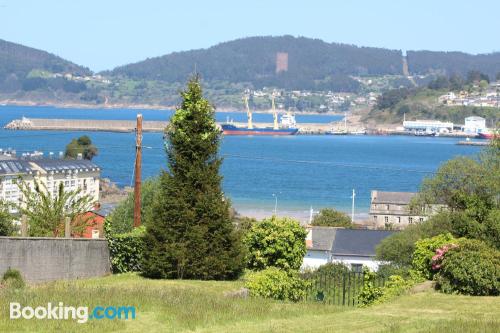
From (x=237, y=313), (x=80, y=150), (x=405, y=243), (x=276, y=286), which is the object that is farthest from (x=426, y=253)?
(x=80, y=150)

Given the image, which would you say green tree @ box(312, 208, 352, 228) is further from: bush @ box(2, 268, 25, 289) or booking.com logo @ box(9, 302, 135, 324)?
booking.com logo @ box(9, 302, 135, 324)

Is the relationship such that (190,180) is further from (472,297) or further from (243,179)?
(243,179)

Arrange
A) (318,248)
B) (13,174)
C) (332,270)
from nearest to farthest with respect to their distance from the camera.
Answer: (332,270) → (318,248) → (13,174)

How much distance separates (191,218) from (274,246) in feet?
5.90

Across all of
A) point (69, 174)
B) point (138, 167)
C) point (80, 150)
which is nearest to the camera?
point (138, 167)

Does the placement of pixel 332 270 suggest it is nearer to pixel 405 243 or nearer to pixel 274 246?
pixel 405 243

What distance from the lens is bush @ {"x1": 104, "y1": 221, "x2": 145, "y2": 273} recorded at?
13166mm

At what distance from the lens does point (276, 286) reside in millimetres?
11648

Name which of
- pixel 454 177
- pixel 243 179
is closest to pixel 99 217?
pixel 454 177

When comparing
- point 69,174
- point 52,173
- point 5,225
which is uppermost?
point 5,225

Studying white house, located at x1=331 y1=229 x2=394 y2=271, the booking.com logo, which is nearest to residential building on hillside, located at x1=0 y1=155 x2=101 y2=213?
white house, located at x1=331 y1=229 x2=394 y2=271

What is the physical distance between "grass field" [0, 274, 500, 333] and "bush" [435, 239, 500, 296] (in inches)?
9.7

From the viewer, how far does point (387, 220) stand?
160 feet

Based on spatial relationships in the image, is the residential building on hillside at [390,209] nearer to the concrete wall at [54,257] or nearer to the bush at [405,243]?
the bush at [405,243]
